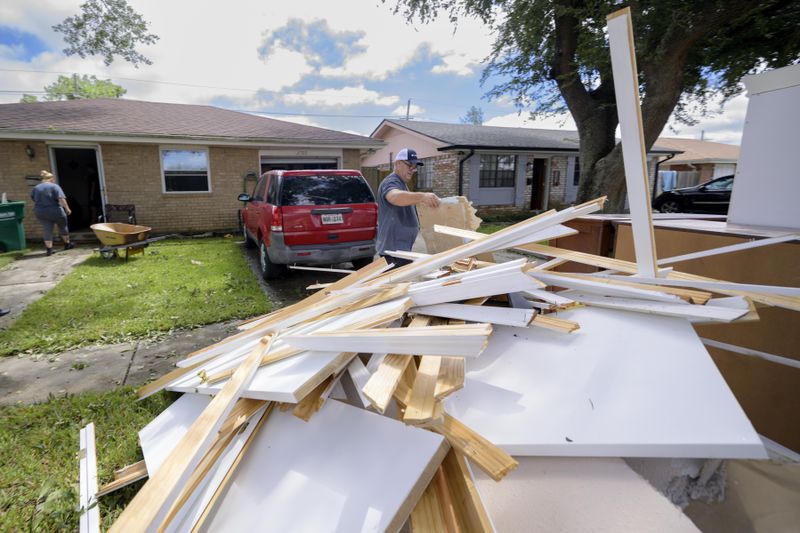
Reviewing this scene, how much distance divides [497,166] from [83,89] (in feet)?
158

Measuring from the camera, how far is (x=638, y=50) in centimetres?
848

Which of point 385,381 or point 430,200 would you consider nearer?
point 385,381

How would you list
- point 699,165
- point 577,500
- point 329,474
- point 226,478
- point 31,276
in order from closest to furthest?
point 577,500 < point 329,474 < point 226,478 < point 31,276 < point 699,165

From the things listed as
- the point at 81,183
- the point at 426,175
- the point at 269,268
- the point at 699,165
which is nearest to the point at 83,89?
the point at 81,183

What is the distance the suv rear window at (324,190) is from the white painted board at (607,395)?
504 cm

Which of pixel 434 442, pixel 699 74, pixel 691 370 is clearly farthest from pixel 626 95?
pixel 699 74

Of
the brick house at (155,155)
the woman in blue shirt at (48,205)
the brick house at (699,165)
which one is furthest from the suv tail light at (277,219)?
the brick house at (699,165)

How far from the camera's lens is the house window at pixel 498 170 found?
18.0 meters

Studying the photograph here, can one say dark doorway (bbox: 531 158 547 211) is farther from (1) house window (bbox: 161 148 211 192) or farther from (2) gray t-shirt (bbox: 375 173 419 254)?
(2) gray t-shirt (bbox: 375 173 419 254)

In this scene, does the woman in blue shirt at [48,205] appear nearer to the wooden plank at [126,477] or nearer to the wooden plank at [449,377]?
the wooden plank at [126,477]

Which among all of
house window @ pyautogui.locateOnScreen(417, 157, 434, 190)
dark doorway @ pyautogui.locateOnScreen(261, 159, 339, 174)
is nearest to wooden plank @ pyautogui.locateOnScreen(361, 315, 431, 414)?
dark doorway @ pyautogui.locateOnScreen(261, 159, 339, 174)

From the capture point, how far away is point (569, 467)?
4.60 ft

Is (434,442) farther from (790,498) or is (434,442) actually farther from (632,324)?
(790,498)

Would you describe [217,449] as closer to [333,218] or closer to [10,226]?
[333,218]
